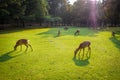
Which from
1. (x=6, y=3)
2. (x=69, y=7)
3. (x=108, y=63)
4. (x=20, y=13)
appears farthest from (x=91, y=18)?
(x=108, y=63)

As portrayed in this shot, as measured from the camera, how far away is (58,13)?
90500 mm

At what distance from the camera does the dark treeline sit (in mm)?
52812

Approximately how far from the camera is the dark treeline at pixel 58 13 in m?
52.8

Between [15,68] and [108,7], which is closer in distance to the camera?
[15,68]

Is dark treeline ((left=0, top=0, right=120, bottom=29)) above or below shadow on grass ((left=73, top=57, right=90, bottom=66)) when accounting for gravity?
above

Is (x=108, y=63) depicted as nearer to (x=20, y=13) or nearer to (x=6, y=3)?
(x=6, y=3)

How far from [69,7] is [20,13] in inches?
1671

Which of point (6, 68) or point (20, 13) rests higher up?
point (20, 13)

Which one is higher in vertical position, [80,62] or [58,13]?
[58,13]

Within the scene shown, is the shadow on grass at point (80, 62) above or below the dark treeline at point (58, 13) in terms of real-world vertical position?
below

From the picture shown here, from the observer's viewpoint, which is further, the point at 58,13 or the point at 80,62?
the point at 58,13

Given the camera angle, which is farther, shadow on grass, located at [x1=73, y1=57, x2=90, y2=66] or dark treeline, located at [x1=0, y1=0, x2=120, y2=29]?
dark treeline, located at [x1=0, y1=0, x2=120, y2=29]

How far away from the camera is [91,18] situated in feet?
258

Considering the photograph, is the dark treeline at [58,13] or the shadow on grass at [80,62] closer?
the shadow on grass at [80,62]
